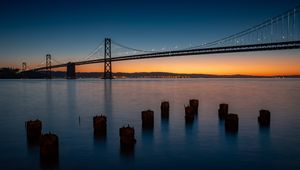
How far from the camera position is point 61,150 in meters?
11.9

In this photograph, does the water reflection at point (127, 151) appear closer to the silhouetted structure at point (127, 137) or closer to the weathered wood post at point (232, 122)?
the silhouetted structure at point (127, 137)

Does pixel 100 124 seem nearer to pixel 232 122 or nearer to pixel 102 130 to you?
pixel 102 130

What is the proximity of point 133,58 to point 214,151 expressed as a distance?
74.4 meters

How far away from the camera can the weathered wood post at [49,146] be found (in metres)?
9.72

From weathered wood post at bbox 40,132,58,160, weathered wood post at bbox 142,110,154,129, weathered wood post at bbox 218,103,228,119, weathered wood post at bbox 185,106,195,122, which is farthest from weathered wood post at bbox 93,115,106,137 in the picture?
weathered wood post at bbox 218,103,228,119

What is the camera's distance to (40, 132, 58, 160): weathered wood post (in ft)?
31.9

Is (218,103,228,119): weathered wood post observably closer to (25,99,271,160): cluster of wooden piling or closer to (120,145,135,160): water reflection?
(25,99,271,160): cluster of wooden piling

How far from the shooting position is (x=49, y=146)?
9.81 metres

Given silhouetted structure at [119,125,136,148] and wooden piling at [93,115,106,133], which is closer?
silhouetted structure at [119,125,136,148]

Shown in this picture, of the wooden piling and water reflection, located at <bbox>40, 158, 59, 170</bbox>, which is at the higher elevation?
the wooden piling

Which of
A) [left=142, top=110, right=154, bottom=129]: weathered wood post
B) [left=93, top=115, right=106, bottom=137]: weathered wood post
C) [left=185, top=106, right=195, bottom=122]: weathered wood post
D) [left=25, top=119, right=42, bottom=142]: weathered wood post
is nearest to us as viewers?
[left=25, top=119, right=42, bottom=142]: weathered wood post

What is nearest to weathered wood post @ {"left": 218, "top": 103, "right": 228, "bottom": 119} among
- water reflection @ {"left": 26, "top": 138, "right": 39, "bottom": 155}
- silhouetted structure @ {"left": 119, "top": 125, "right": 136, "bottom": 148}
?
silhouetted structure @ {"left": 119, "top": 125, "right": 136, "bottom": 148}

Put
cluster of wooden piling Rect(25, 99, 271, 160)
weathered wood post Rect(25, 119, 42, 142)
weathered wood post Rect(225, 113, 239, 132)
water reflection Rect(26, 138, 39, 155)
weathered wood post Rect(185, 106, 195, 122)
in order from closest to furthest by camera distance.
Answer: cluster of wooden piling Rect(25, 99, 271, 160), water reflection Rect(26, 138, 39, 155), weathered wood post Rect(25, 119, 42, 142), weathered wood post Rect(225, 113, 239, 132), weathered wood post Rect(185, 106, 195, 122)

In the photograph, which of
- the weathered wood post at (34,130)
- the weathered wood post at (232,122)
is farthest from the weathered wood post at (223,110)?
the weathered wood post at (34,130)
